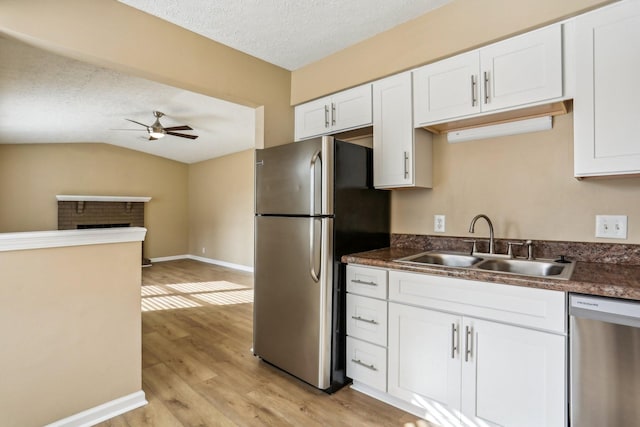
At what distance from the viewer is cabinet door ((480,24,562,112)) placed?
170 cm

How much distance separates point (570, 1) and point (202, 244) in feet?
25.4

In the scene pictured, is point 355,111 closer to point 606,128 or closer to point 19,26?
point 606,128

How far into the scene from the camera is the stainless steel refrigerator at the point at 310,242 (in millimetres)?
2096

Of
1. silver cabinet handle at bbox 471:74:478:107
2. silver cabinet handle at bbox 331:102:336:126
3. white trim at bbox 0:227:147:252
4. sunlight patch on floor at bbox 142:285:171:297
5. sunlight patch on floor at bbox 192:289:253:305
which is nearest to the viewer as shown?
white trim at bbox 0:227:147:252

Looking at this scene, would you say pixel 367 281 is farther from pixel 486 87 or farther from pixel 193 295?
pixel 193 295

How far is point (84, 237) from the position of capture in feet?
5.99

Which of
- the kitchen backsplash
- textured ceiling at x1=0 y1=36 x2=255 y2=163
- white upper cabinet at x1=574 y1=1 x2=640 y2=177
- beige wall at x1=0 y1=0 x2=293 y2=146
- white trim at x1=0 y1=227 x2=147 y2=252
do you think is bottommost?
the kitchen backsplash

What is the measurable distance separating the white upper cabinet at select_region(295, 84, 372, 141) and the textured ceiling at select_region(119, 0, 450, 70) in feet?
1.27

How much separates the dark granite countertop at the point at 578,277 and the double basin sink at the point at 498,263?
2.8 inches

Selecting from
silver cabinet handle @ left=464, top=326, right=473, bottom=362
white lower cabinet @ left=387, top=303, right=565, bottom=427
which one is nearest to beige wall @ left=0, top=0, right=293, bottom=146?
white lower cabinet @ left=387, top=303, right=565, bottom=427

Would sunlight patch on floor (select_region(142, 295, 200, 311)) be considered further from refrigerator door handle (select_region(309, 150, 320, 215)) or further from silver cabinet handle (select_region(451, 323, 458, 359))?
silver cabinet handle (select_region(451, 323, 458, 359))

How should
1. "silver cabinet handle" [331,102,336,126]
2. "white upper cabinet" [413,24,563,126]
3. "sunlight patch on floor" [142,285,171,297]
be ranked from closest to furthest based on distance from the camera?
"white upper cabinet" [413,24,563,126] < "silver cabinet handle" [331,102,336,126] < "sunlight patch on floor" [142,285,171,297]

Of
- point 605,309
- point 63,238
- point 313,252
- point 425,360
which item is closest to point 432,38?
point 313,252

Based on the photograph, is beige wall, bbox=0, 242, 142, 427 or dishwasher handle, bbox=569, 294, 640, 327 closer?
dishwasher handle, bbox=569, 294, 640, 327
